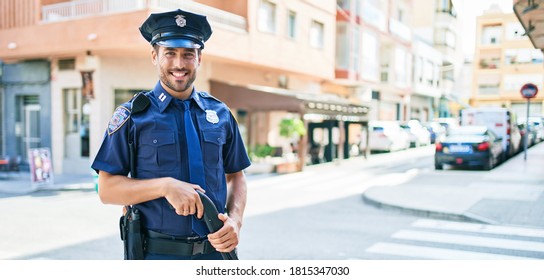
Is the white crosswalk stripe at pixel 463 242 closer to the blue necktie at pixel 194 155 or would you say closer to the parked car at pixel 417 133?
the blue necktie at pixel 194 155

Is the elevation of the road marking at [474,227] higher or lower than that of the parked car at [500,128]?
lower

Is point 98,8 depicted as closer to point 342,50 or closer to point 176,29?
point 176,29

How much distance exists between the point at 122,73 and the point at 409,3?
252 inches

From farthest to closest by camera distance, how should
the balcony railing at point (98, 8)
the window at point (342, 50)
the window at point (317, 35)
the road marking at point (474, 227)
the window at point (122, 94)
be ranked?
the window at point (342, 50) < the window at point (317, 35) < the window at point (122, 94) < the balcony railing at point (98, 8) < the road marking at point (474, 227)

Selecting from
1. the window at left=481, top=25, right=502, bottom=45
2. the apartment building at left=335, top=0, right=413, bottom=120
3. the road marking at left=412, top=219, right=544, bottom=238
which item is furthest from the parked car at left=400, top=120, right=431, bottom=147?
the window at left=481, top=25, right=502, bottom=45

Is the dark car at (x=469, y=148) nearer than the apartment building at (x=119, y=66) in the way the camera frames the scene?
No

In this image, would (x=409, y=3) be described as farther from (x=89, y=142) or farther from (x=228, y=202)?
(x=228, y=202)

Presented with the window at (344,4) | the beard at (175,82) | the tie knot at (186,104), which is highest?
the window at (344,4)

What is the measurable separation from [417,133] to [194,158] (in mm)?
22696

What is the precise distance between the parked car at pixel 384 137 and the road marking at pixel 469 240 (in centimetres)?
1465

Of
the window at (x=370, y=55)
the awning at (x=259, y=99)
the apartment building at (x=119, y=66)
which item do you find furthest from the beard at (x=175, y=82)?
the window at (x=370, y=55)

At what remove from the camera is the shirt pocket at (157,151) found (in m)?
1.94

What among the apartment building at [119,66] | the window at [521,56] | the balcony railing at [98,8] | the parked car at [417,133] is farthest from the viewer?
the parked car at [417,133]
